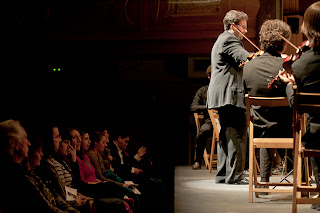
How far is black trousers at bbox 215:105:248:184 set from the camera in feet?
14.3

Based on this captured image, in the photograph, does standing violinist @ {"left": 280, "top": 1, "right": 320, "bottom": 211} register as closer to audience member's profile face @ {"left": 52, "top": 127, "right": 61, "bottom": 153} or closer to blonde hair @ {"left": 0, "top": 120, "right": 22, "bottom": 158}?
blonde hair @ {"left": 0, "top": 120, "right": 22, "bottom": 158}

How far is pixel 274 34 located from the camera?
379 cm

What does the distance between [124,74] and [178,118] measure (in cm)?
147

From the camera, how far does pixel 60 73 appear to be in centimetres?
1055

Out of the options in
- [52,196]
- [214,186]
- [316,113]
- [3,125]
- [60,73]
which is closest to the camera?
[316,113]

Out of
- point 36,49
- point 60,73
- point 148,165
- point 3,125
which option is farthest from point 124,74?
point 3,125

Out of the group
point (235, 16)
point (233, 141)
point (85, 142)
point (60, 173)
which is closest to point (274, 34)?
point (235, 16)

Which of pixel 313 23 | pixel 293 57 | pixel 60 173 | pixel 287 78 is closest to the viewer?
pixel 313 23

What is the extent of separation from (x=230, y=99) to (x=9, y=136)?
1.94 metres

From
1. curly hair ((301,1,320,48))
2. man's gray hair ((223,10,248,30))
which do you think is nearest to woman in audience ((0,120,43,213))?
curly hair ((301,1,320,48))

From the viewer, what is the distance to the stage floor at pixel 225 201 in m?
3.08

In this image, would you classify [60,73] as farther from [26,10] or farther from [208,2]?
[208,2]

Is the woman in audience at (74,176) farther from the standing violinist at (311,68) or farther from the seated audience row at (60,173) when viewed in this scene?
the standing violinist at (311,68)

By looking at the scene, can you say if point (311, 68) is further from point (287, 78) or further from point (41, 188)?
point (41, 188)
